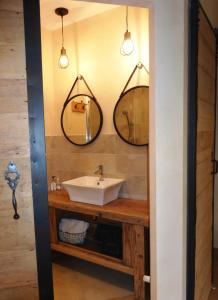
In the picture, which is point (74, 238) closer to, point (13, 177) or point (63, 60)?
point (13, 177)

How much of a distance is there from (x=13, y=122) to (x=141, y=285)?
5.68 ft

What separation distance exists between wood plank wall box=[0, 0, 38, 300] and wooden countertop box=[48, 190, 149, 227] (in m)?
1.02

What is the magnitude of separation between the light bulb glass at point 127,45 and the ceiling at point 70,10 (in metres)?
0.44

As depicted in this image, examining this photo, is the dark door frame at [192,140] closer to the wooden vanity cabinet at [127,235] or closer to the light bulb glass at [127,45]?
the wooden vanity cabinet at [127,235]

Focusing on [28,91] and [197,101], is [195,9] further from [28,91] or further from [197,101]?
[28,91]

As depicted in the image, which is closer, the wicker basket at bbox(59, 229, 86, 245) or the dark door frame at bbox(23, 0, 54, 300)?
the dark door frame at bbox(23, 0, 54, 300)

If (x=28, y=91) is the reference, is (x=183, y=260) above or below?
below

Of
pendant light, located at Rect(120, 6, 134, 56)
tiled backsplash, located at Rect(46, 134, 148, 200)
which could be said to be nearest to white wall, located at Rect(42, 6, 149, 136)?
pendant light, located at Rect(120, 6, 134, 56)

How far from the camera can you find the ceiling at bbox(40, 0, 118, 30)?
241 cm

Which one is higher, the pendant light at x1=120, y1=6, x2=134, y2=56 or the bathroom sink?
the pendant light at x1=120, y1=6, x2=134, y2=56

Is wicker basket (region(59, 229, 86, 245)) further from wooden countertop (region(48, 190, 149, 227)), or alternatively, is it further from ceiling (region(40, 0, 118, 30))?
ceiling (region(40, 0, 118, 30))

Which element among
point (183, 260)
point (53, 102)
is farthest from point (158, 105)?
point (53, 102)

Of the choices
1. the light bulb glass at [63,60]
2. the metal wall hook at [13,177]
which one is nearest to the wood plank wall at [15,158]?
the metal wall hook at [13,177]

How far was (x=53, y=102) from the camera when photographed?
3.09 m
